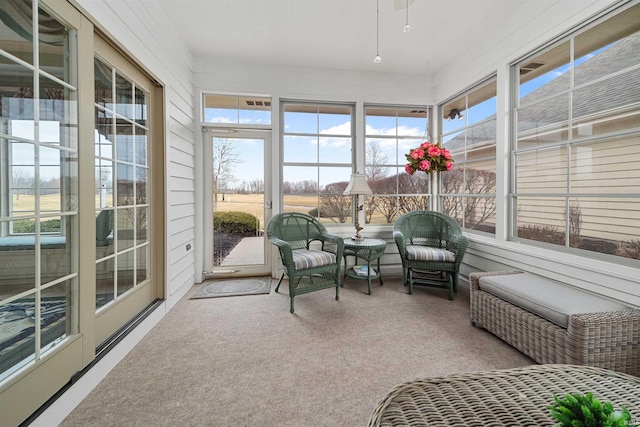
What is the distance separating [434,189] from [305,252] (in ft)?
7.38

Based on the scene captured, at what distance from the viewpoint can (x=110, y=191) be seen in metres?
1.97

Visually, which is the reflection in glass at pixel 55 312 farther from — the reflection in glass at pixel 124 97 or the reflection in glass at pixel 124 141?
the reflection in glass at pixel 124 97

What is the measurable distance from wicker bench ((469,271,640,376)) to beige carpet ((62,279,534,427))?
17 centimetres

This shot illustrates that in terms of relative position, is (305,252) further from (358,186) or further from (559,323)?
(559,323)

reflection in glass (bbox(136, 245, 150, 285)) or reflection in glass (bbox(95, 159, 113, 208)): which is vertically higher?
reflection in glass (bbox(95, 159, 113, 208))

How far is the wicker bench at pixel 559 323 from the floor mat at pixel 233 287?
2.33 metres

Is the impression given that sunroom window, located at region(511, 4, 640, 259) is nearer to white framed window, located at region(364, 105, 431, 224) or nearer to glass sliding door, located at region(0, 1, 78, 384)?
white framed window, located at region(364, 105, 431, 224)

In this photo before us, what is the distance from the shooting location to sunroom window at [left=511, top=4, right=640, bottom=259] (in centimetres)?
189

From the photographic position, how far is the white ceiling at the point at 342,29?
2520mm

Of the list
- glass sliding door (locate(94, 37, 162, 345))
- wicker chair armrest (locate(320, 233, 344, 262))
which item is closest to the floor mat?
glass sliding door (locate(94, 37, 162, 345))

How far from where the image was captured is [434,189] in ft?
13.2

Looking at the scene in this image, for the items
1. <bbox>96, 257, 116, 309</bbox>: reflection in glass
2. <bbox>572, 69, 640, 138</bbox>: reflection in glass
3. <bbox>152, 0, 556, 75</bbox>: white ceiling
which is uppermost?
<bbox>152, 0, 556, 75</bbox>: white ceiling

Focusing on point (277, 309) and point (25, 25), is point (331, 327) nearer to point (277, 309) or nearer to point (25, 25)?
point (277, 309)

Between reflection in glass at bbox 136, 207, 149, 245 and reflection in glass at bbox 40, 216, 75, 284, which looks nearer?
reflection in glass at bbox 40, 216, 75, 284
